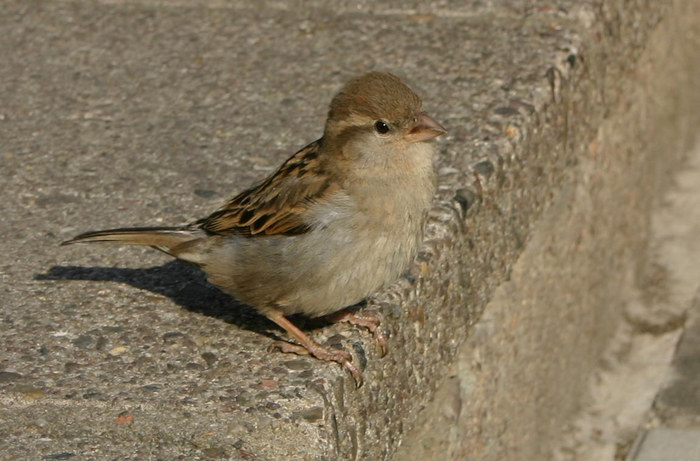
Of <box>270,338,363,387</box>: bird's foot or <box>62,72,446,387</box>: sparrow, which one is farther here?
<box>62,72,446,387</box>: sparrow

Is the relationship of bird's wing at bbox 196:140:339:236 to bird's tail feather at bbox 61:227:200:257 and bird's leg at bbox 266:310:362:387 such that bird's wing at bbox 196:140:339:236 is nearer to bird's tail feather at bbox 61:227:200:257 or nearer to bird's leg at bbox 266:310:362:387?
bird's tail feather at bbox 61:227:200:257

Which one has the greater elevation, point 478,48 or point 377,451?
point 478,48

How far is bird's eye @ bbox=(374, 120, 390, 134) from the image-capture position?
341 cm

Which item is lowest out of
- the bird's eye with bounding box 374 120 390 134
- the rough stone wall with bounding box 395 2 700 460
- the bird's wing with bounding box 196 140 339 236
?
the rough stone wall with bounding box 395 2 700 460

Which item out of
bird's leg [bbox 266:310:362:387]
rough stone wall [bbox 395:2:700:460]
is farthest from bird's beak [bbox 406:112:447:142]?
rough stone wall [bbox 395:2:700:460]

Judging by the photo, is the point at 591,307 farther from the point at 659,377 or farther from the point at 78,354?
the point at 78,354

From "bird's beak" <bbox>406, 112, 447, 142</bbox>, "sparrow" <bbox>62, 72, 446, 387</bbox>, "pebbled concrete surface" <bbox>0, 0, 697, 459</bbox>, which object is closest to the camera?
"pebbled concrete surface" <bbox>0, 0, 697, 459</bbox>

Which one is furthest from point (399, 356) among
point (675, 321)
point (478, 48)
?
point (675, 321)

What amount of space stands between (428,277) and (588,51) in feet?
5.62

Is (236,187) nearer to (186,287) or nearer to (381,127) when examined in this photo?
(186,287)

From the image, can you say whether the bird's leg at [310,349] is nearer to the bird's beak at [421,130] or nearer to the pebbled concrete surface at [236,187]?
the pebbled concrete surface at [236,187]

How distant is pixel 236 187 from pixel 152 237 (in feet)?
1.95

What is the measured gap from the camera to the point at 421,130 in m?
3.41

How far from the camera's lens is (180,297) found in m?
3.48
